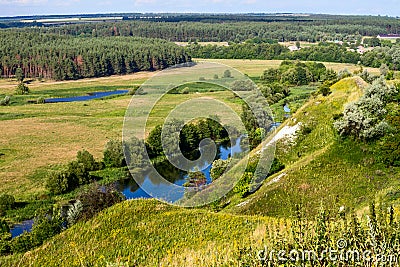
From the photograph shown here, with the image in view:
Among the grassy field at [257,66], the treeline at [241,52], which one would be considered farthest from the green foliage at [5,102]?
the treeline at [241,52]

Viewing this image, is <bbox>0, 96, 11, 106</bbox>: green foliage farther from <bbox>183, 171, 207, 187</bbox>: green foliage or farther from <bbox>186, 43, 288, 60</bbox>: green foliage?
<bbox>186, 43, 288, 60</bbox>: green foliage

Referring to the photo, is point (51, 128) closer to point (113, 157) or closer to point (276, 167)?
point (113, 157)

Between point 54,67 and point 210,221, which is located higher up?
point 210,221

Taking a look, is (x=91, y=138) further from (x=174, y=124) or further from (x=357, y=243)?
(x=357, y=243)

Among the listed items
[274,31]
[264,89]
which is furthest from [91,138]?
[274,31]

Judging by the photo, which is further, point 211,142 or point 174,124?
point 211,142
